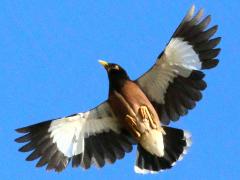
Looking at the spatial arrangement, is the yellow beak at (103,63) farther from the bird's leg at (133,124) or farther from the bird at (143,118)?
the bird's leg at (133,124)

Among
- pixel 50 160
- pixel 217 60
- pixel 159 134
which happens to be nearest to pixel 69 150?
pixel 50 160

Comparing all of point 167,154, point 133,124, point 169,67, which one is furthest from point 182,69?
point 167,154

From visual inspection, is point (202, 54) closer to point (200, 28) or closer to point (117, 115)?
point (200, 28)

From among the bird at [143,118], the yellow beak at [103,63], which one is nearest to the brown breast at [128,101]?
the bird at [143,118]

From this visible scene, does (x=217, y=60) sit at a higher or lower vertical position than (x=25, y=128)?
lower

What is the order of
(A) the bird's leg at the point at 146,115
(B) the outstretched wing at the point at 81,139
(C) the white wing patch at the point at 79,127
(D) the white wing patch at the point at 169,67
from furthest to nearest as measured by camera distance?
(C) the white wing patch at the point at 79,127 → (B) the outstretched wing at the point at 81,139 → (D) the white wing patch at the point at 169,67 → (A) the bird's leg at the point at 146,115

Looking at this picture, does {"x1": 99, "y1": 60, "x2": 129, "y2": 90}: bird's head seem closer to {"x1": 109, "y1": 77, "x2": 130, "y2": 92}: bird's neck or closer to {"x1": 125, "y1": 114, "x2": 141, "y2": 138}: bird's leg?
{"x1": 109, "y1": 77, "x2": 130, "y2": 92}: bird's neck

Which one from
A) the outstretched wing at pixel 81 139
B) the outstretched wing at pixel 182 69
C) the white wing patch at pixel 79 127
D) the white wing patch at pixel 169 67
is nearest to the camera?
the outstretched wing at pixel 182 69
